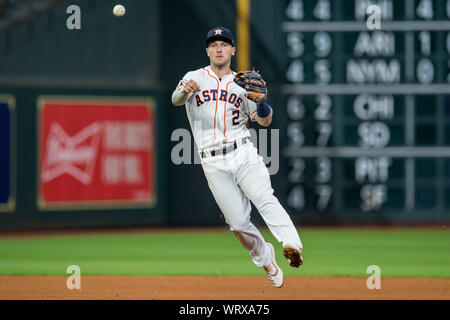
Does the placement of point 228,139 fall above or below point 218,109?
below

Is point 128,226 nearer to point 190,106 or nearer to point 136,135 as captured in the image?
point 136,135

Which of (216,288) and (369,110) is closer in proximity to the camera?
(216,288)

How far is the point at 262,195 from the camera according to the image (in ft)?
21.0

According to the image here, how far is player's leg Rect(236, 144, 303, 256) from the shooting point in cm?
628

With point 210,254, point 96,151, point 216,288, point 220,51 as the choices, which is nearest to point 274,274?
point 216,288

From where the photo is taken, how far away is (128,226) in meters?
14.5

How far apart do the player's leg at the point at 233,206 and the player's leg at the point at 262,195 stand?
0.30 feet

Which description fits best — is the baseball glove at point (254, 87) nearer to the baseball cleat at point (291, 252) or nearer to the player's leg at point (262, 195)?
the player's leg at point (262, 195)

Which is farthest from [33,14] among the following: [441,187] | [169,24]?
[441,187]

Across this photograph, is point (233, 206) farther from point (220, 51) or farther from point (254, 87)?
point (220, 51)

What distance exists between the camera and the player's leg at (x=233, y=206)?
256 inches

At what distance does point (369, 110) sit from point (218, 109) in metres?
7.79

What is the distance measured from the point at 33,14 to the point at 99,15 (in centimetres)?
120

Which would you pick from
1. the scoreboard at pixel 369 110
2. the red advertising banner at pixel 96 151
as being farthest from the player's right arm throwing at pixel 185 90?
the scoreboard at pixel 369 110
